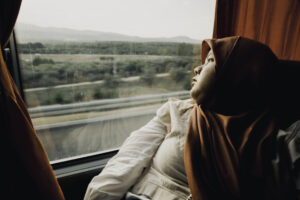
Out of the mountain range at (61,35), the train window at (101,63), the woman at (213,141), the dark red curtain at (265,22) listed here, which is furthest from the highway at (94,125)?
the dark red curtain at (265,22)

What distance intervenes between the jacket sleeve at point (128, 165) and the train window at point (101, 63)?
0.58 meters

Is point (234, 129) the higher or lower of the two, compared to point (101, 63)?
lower

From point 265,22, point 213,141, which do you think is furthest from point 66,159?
point 265,22

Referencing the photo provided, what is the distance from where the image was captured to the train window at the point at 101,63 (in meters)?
1.29

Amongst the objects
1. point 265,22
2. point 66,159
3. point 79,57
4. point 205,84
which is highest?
point 265,22

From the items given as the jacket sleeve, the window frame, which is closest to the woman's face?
the jacket sleeve

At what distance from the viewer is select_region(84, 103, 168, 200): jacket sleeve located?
0.93 metres

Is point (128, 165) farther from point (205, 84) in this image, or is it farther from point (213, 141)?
point (205, 84)

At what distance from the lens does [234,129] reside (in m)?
0.93

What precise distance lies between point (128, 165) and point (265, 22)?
1512 mm

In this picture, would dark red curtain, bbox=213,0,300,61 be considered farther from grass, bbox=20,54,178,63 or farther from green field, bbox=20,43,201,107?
grass, bbox=20,54,178,63

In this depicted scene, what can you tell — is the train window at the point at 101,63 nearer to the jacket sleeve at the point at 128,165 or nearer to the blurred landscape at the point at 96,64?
the blurred landscape at the point at 96,64

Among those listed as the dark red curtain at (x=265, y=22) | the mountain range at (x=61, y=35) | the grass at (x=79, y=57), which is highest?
the dark red curtain at (x=265, y=22)

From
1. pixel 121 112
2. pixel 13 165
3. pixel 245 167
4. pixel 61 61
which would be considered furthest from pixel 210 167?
pixel 61 61
